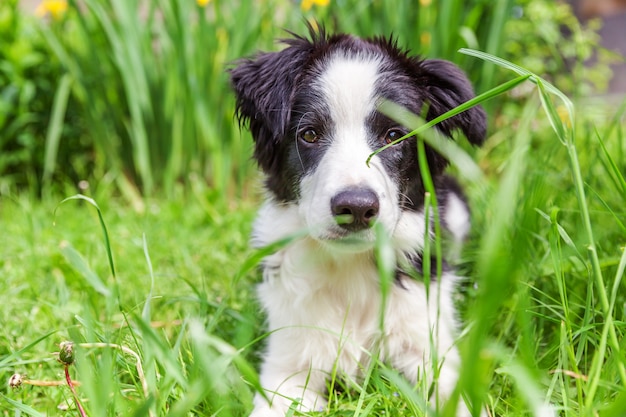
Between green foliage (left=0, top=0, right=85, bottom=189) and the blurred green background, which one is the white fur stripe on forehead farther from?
green foliage (left=0, top=0, right=85, bottom=189)

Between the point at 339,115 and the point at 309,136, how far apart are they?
137 mm

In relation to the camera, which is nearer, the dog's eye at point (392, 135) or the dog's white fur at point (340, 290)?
the dog's white fur at point (340, 290)

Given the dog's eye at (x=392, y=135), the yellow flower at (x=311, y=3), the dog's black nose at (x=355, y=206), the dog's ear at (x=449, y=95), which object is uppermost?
the yellow flower at (x=311, y=3)

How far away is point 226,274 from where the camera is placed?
9.50 feet

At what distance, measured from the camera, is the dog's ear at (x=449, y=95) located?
211 cm

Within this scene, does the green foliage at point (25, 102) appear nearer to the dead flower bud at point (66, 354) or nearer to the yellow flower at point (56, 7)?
the yellow flower at point (56, 7)

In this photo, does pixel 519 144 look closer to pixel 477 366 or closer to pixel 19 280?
pixel 477 366

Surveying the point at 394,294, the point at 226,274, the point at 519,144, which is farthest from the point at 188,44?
the point at 519,144

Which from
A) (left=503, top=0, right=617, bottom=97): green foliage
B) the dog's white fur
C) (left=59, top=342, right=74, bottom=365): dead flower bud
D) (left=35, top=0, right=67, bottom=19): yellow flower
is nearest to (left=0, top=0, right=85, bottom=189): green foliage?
(left=35, top=0, right=67, bottom=19): yellow flower

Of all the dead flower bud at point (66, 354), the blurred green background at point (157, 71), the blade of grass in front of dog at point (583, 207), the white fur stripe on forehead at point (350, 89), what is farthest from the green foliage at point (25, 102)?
the blade of grass in front of dog at point (583, 207)

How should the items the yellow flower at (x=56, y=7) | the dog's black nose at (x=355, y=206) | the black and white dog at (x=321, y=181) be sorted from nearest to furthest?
the dog's black nose at (x=355, y=206) → the black and white dog at (x=321, y=181) → the yellow flower at (x=56, y=7)

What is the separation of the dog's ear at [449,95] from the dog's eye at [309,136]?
411 mm

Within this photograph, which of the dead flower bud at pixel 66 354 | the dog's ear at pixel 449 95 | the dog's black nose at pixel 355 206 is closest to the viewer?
the dead flower bud at pixel 66 354

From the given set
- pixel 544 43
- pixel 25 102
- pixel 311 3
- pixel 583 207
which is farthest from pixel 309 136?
pixel 544 43
